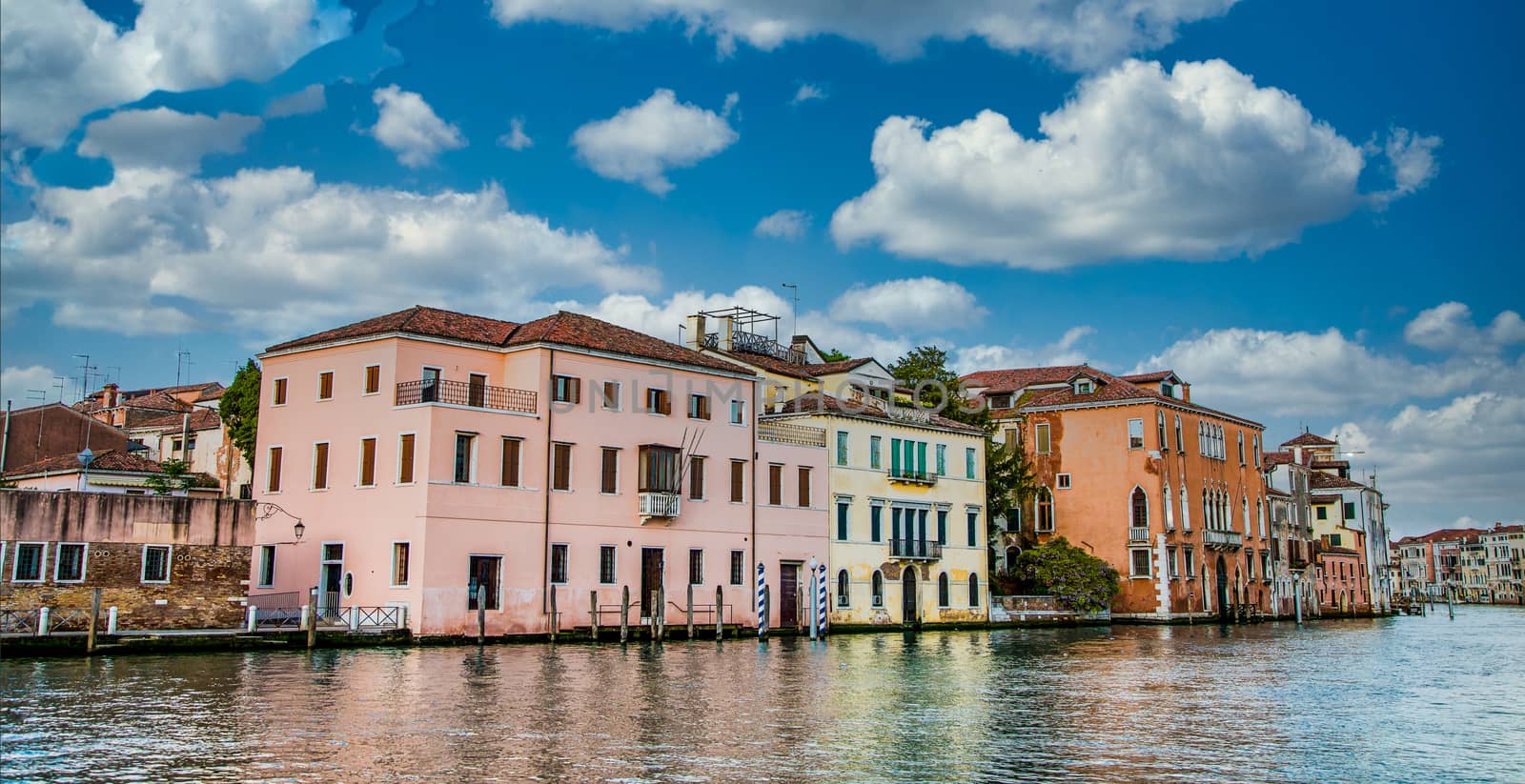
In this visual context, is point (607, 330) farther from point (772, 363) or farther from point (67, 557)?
point (67, 557)

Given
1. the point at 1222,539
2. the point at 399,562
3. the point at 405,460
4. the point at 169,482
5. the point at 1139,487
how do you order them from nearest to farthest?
the point at 399,562 → the point at 405,460 → the point at 169,482 → the point at 1139,487 → the point at 1222,539

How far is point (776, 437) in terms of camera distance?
147 ft

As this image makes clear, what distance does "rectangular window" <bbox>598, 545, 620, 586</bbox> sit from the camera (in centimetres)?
3841

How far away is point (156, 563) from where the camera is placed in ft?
96.4

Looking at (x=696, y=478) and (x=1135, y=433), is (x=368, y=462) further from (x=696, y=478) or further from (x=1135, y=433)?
(x=1135, y=433)

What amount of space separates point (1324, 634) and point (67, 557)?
1677 inches

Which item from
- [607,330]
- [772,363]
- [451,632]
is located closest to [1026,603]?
[772,363]

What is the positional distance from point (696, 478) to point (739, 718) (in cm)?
2373

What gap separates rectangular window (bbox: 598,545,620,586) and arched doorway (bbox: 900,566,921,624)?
13807 mm

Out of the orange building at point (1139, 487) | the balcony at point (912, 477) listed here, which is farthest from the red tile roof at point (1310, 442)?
the balcony at point (912, 477)

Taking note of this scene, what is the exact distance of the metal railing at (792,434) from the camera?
44.4m

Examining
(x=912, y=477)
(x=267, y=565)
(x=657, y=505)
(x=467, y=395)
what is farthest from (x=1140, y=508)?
(x=267, y=565)

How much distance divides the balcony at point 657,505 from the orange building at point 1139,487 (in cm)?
2557

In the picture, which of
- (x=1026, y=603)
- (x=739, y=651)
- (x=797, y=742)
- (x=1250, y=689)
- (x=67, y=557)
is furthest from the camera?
(x=1026, y=603)
